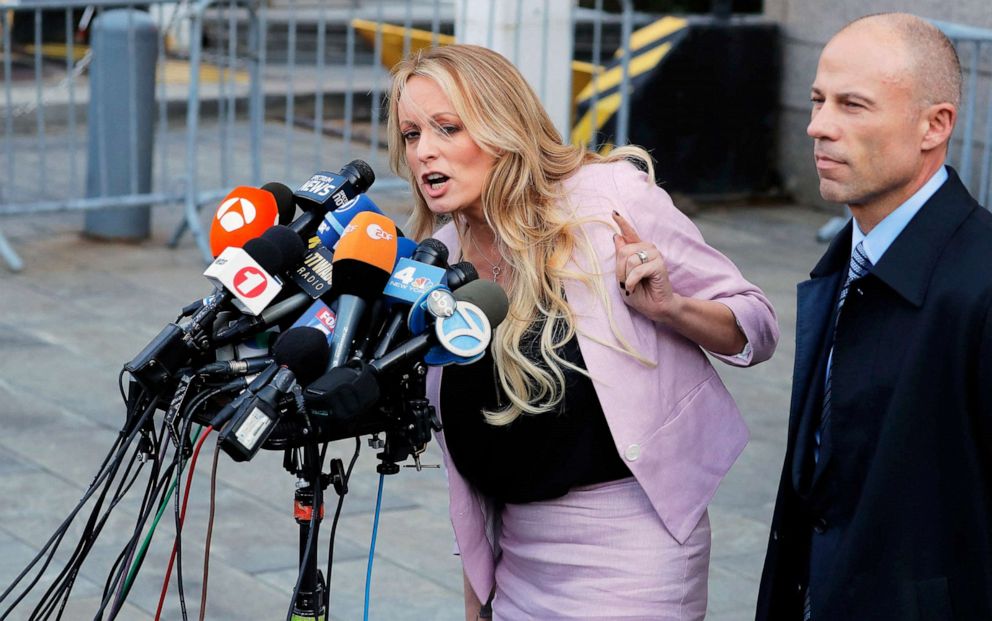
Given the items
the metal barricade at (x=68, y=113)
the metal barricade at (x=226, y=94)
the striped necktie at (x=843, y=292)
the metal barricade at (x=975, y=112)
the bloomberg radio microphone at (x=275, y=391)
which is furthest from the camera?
the metal barricade at (x=226, y=94)

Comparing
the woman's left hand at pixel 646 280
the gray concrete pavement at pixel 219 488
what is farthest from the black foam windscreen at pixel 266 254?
the gray concrete pavement at pixel 219 488

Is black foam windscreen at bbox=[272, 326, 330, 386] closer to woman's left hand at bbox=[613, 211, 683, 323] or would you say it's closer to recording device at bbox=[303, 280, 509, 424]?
recording device at bbox=[303, 280, 509, 424]

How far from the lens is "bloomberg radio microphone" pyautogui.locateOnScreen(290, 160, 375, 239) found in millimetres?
2758

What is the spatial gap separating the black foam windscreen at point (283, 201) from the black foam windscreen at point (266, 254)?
33cm

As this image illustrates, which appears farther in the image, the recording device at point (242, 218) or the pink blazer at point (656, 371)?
the pink blazer at point (656, 371)

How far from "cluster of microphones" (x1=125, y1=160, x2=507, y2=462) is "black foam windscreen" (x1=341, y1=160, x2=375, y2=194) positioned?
0.49ft

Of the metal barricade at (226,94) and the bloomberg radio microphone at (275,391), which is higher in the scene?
the bloomberg radio microphone at (275,391)

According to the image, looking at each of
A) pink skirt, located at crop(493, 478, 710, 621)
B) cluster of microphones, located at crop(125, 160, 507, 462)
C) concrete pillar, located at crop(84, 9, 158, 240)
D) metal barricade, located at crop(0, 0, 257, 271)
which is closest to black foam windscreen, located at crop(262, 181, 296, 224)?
cluster of microphones, located at crop(125, 160, 507, 462)

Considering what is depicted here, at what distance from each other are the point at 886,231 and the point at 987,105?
716 centimetres

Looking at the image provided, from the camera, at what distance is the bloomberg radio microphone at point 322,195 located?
276 cm

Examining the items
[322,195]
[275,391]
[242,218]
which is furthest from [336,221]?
[275,391]

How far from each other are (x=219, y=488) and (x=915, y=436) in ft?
11.5

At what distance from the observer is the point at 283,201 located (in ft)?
9.39

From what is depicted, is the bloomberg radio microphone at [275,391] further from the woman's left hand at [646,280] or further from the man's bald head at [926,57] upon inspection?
the man's bald head at [926,57]
